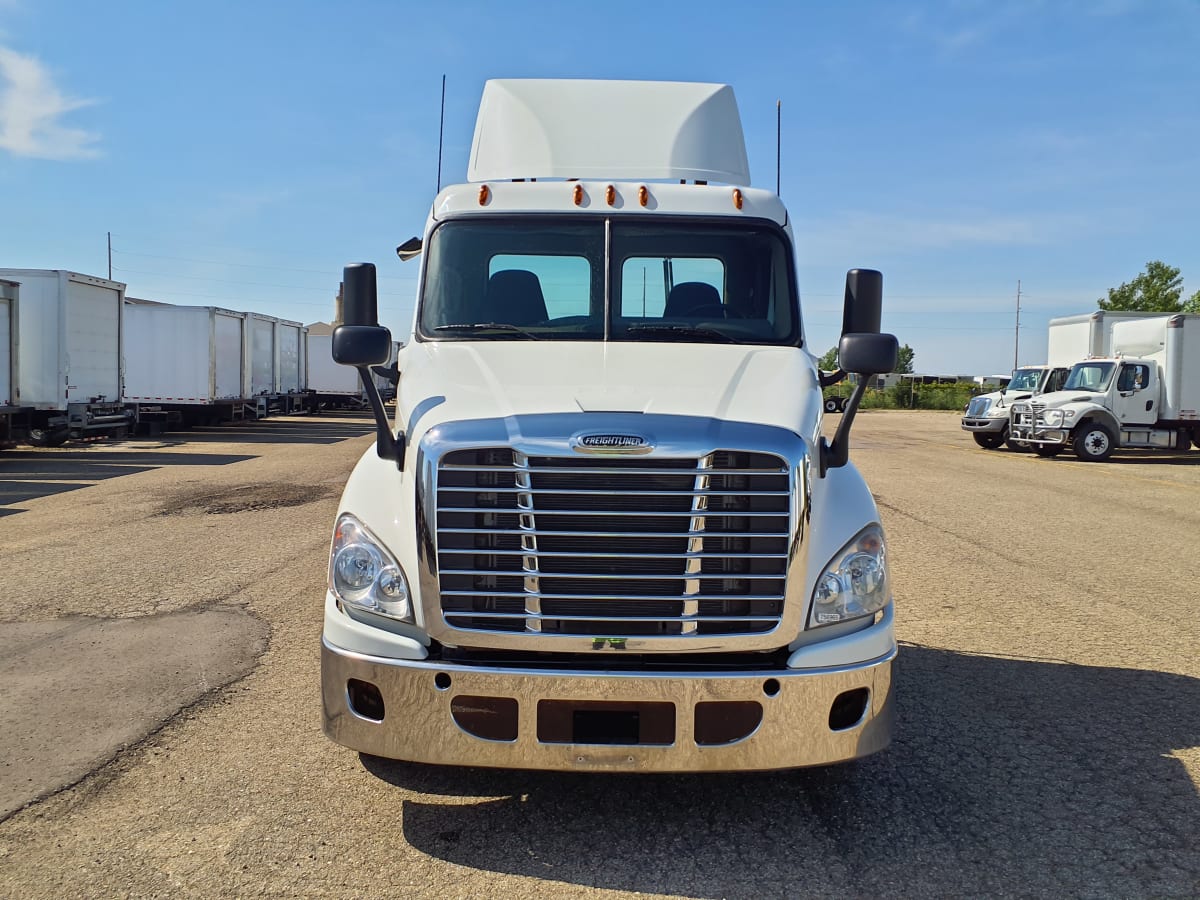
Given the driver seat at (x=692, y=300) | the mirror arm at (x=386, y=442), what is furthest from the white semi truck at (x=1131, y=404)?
the mirror arm at (x=386, y=442)

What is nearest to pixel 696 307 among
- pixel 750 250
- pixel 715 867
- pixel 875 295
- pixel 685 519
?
pixel 750 250

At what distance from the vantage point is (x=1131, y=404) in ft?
74.3

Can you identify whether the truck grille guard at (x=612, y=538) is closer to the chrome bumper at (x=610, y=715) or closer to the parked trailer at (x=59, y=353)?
the chrome bumper at (x=610, y=715)

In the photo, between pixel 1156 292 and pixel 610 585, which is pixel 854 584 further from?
pixel 1156 292

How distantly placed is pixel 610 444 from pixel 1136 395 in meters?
22.8

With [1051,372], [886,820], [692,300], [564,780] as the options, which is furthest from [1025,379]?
[564,780]

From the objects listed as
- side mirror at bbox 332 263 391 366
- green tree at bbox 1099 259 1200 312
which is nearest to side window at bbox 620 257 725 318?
side mirror at bbox 332 263 391 366

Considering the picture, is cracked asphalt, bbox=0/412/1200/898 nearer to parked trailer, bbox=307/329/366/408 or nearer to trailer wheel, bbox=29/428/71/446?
trailer wheel, bbox=29/428/71/446

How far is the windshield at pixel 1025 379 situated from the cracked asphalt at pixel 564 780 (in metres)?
18.7

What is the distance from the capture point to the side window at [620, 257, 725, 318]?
4730mm

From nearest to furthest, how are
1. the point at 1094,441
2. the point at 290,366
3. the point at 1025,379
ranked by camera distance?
the point at 1094,441 → the point at 1025,379 → the point at 290,366

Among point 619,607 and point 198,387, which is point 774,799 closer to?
Answer: point 619,607

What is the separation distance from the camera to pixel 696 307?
4766 millimetres

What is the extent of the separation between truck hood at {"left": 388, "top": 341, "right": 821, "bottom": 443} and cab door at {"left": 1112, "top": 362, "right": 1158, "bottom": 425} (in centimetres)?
2097
